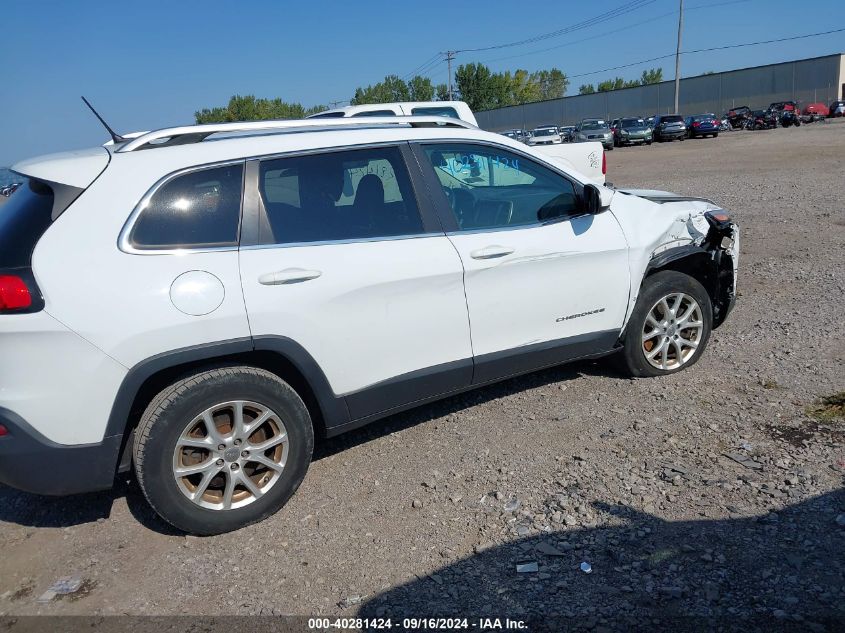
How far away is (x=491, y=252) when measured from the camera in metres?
3.93

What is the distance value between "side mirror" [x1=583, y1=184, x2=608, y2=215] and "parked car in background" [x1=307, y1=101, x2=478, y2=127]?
6.22 metres

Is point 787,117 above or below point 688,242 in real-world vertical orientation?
below

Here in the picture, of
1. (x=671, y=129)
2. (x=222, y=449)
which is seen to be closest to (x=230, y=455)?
(x=222, y=449)

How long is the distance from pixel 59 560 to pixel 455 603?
1.96 meters

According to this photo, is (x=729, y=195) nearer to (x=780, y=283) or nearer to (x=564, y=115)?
(x=780, y=283)

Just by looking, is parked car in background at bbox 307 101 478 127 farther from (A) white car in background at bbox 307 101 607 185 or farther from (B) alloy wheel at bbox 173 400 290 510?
(B) alloy wheel at bbox 173 400 290 510

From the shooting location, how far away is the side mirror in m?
4.29

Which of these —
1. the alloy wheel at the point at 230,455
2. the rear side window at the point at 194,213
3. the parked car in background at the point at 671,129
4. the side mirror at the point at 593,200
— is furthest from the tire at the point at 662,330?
the parked car in background at the point at 671,129

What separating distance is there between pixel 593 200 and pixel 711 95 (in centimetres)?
7388

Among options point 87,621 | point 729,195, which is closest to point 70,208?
point 87,621

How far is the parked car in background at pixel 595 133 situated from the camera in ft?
136

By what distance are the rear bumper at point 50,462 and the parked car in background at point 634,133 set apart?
4360 centimetres

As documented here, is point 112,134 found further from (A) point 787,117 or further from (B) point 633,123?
(A) point 787,117

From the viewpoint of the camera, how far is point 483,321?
3963 millimetres
